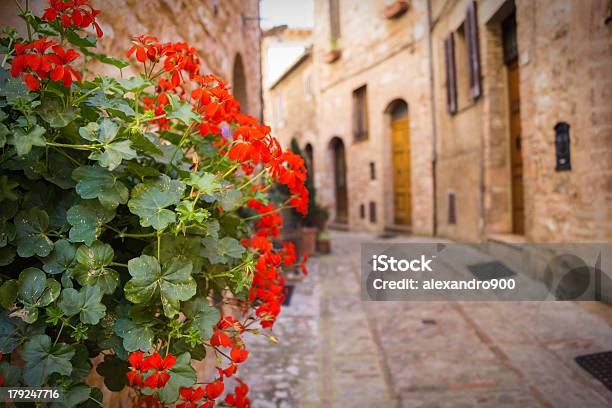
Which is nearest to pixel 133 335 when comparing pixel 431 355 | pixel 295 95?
pixel 431 355

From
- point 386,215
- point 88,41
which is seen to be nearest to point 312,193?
point 386,215

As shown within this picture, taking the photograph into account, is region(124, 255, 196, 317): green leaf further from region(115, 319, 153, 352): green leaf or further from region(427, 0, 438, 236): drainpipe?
region(427, 0, 438, 236): drainpipe

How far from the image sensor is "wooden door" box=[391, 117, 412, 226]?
9234 mm

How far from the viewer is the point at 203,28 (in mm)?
2818

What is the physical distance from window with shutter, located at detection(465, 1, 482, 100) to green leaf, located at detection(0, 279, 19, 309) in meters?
5.50

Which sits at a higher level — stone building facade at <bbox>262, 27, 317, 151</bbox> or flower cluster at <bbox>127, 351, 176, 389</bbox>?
stone building facade at <bbox>262, 27, 317, 151</bbox>

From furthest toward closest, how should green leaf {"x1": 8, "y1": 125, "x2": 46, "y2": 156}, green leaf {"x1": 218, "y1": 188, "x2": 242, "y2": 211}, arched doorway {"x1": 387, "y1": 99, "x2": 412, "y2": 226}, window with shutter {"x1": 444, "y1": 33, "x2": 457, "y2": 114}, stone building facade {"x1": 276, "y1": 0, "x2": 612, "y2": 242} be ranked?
1. arched doorway {"x1": 387, "y1": 99, "x2": 412, "y2": 226}
2. window with shutter {"x1": 444, "y1": 33, "x2": 457, "y2": 114}
3. stone building facade {"x1": 276, "y1": 0, "x2": 612, "y2": 242}
4. green leaf {"x1": 218, "y1": 188, "x2": 242, "y2": 211}
5. green leaf {"x1": 8, "y1": 125, "x2": 46, "y2": 156}

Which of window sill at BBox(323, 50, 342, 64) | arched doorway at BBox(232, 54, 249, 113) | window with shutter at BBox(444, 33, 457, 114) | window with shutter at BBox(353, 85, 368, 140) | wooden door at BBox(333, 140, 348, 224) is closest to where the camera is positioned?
arched doorway at BBox(232, 54, 249, 113)

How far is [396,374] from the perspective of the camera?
7.86 ft

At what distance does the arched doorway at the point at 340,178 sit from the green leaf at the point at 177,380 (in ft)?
35.5

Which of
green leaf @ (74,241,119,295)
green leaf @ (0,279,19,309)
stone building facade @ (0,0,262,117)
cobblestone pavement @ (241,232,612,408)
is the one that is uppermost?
stone building facade @ (0,0,262,117)

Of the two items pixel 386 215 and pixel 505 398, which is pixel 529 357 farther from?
pixel 386 215

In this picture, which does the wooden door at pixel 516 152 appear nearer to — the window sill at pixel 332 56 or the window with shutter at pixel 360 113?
the window with shutter at pixel 360 113

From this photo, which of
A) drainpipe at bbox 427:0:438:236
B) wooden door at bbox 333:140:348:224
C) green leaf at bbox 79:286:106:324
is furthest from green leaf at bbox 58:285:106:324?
wooden door at bbox 333:140:348:224
